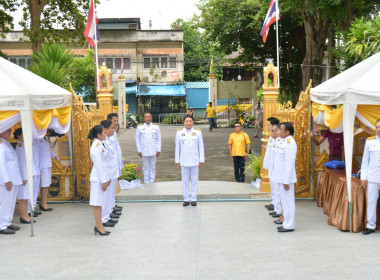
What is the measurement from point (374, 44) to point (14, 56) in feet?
109

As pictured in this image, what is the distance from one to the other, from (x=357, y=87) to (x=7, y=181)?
18.7 ft

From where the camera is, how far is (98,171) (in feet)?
24.9

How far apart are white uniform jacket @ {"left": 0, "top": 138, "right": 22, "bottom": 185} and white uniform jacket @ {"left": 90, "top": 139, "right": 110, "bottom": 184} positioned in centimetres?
152

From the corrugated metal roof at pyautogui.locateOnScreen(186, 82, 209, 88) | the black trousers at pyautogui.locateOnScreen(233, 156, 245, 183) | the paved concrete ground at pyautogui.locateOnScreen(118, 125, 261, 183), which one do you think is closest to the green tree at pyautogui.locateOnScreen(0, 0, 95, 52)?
the paved concrete ground at pyautogui.locateOnScreen(118, 125, 261, 183)

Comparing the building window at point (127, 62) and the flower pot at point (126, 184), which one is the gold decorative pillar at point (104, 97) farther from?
the building window at point (127, 62)

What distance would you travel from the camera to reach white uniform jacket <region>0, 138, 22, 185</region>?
26.3 feet

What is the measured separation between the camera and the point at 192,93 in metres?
40.1

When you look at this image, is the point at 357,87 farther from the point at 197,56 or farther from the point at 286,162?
the point at 197,56

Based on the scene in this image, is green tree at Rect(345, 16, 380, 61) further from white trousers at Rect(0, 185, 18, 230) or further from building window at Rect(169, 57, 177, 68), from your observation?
building window at Rect(169, 57, 177, 68)

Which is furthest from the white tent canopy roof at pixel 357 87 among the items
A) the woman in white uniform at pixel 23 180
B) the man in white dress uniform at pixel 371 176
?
the woman in white uniform at pixel 23 180

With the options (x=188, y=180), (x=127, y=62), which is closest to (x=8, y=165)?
(x=188, y=180)

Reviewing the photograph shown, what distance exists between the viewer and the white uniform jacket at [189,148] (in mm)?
9828

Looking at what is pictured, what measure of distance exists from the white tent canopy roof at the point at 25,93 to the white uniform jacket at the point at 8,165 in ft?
2.83

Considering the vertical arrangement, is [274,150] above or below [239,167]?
above
